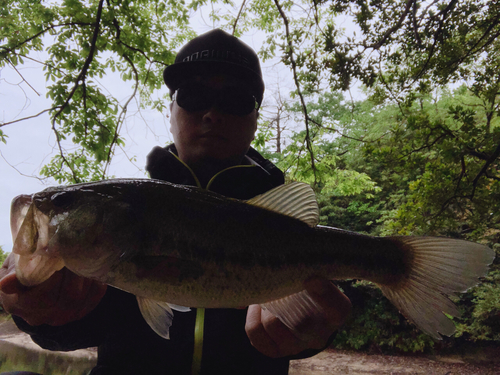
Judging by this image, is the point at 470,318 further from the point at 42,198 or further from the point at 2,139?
the point at 2,139

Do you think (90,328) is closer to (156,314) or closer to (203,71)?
(156,314)

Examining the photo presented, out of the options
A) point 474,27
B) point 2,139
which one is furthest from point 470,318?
point 2,139

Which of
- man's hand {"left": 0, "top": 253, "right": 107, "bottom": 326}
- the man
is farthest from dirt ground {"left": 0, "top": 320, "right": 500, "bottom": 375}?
man's hand {"left": 0, "top": 253, "right": 107, "bottom": 326}

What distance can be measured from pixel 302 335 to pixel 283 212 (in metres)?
0.60

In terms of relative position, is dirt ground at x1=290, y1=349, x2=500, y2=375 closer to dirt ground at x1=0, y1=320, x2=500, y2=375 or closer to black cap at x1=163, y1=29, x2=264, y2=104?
dirt ground at x1=0, y1=320, x2=500, y2=375

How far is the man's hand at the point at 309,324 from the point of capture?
4.15ft

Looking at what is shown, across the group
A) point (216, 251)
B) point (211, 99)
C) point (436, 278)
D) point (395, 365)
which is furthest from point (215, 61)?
point (395, 365)

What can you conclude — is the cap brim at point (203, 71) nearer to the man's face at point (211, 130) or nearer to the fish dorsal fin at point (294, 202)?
the man's face at point (211, 130)

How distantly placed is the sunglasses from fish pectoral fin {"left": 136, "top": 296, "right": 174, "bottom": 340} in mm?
1492

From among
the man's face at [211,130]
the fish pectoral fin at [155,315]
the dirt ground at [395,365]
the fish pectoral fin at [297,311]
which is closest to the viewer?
the fish pectoral fin at [155,315]

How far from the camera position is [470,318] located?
25.0 feet

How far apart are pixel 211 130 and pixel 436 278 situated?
1.68 meters

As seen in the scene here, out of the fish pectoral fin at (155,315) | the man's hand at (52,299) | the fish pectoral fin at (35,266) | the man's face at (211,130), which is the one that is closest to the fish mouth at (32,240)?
the fish pectoral fin at (35,266)

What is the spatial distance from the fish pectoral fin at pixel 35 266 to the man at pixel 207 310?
14 cm
